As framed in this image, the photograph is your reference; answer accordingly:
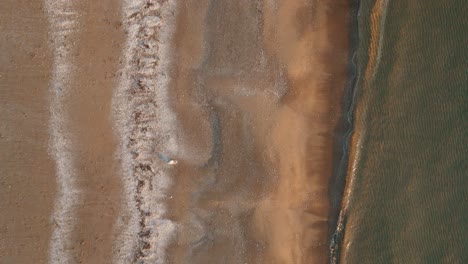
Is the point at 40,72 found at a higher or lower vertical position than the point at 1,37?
lower

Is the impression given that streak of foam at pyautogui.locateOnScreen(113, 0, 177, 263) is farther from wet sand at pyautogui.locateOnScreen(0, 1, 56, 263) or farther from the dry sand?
wet sand at pyautogui.locateOnScreen(0, 1, 56, 263)

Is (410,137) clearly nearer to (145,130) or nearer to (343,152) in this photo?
(343,152)

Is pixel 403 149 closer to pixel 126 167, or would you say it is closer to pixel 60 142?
pixel 126 167

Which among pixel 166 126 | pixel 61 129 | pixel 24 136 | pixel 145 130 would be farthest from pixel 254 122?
pixel 24 136

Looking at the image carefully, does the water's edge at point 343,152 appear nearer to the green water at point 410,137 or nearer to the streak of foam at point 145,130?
the green water at point 410,137

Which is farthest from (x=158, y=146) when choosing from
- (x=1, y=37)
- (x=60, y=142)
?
(x=1, y=37)

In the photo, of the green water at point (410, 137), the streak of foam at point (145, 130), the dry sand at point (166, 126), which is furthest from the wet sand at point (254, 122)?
the green water at point (410, 137)

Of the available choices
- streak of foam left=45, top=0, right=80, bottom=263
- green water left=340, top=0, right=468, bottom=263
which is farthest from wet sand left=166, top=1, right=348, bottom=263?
streak of foam left=45, top=0, right=80, bottom=263
